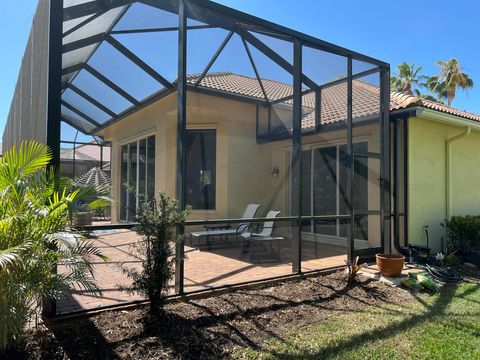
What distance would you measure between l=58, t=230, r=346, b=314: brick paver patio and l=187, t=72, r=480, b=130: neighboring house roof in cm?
296

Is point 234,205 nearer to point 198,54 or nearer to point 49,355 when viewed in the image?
point 198,54

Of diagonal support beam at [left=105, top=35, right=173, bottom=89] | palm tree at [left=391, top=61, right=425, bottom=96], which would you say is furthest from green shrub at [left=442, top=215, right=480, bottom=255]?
palm tree at [left=391, top=61, right=425, bottom=96]

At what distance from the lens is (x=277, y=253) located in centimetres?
708

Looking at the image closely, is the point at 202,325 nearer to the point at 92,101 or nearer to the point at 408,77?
the point at 92,101

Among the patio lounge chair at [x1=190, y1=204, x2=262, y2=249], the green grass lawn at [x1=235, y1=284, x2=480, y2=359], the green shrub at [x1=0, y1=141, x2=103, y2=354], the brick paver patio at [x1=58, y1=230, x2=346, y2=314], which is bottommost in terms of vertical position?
the green grass lawn at [x1=235, y1=284, x2=480, y2=359]

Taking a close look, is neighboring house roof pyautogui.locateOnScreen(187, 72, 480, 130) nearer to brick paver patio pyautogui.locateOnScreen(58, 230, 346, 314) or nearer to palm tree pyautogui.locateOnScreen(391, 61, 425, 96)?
brick paver patio pyautogui.locateOnScreen(58, 230, 346, 314)

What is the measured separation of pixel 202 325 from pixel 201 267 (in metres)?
2.27

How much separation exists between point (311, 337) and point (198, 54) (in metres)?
5.21

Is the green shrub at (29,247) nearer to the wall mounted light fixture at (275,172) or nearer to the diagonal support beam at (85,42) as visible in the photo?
the diagonal support beam at (85,42)

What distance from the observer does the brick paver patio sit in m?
4.20

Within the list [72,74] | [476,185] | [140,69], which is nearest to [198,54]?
[140,69]

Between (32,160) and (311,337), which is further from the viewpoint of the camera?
(311,337)

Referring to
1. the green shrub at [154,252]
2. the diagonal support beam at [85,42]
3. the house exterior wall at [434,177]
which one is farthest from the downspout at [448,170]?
the diagonal support beam at [85,42]

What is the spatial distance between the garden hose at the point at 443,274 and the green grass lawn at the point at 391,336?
1182mm
